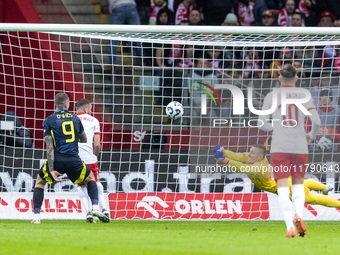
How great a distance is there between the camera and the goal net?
39.5 ft

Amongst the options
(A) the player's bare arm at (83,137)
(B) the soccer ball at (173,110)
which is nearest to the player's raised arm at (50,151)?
(A) the player's bare arm at (83,137)

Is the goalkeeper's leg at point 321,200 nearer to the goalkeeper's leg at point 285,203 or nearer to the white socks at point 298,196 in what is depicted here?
the white socks at point 298,196

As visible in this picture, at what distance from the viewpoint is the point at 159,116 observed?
13258 millimetres

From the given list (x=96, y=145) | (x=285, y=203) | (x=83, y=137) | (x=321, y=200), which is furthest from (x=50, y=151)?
(x=321, y=200)

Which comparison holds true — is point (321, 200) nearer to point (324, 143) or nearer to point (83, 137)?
point (324, 143)

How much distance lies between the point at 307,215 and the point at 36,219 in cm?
476

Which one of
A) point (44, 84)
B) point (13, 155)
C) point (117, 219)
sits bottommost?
point (117, 219)

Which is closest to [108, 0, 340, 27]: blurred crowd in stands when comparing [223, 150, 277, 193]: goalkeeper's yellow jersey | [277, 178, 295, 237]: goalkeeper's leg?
[223, 150, 277, 193]: goalkeeper's yellow jersey

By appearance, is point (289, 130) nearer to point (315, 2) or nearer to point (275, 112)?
point (275, 112)

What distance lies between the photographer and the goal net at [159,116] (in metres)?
12.0

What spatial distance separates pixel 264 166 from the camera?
1055cm

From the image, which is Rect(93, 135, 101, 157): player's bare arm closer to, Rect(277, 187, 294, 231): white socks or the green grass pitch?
the green grass pitch

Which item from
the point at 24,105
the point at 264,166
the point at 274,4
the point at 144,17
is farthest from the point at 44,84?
the point at 274,4

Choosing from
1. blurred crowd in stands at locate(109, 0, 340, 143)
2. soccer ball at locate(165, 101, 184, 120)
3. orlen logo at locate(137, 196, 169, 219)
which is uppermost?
blurred crowd in stands at locate(109, 0, 340, 143)
